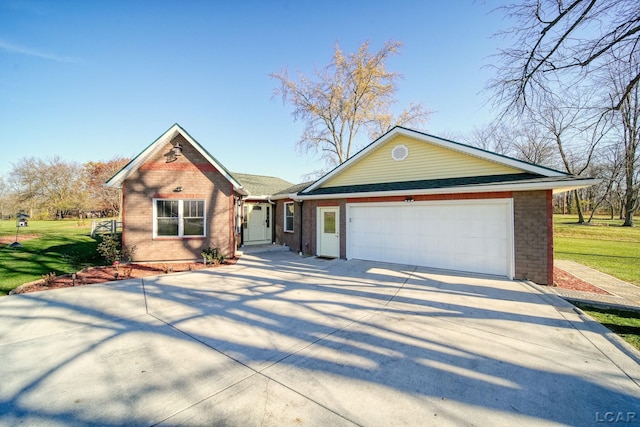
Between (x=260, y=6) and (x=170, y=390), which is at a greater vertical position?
(x=260, y=6)

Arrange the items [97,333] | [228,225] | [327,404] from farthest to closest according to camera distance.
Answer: [228,225], [97,333], [327,404]

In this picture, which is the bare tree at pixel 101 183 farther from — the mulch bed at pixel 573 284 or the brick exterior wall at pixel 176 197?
the mulch bed at pixel 573 284

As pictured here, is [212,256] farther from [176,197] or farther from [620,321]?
[620,321]

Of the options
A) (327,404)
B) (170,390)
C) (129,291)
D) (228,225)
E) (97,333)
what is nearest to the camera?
(327,404)

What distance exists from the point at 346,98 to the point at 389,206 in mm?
17548

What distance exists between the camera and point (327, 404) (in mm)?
2797

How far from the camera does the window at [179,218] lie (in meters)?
11.0

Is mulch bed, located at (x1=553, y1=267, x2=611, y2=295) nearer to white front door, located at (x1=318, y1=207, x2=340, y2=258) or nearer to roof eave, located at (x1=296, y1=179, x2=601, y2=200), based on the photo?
roof eave, located at (x1=296, y1=179, x2=601, y2=200)

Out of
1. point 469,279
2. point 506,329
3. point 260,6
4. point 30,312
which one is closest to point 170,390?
point 30,312

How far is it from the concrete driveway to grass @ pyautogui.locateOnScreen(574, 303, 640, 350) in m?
0.30

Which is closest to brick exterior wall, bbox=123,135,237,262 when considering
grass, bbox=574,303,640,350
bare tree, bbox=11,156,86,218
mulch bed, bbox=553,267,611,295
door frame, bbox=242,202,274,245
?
door frame, bbox=242,202,274,245

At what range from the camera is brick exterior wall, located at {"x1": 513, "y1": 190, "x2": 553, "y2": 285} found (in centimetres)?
752

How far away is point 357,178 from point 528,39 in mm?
7000

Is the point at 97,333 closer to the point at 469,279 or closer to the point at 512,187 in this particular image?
the point at 469,279
